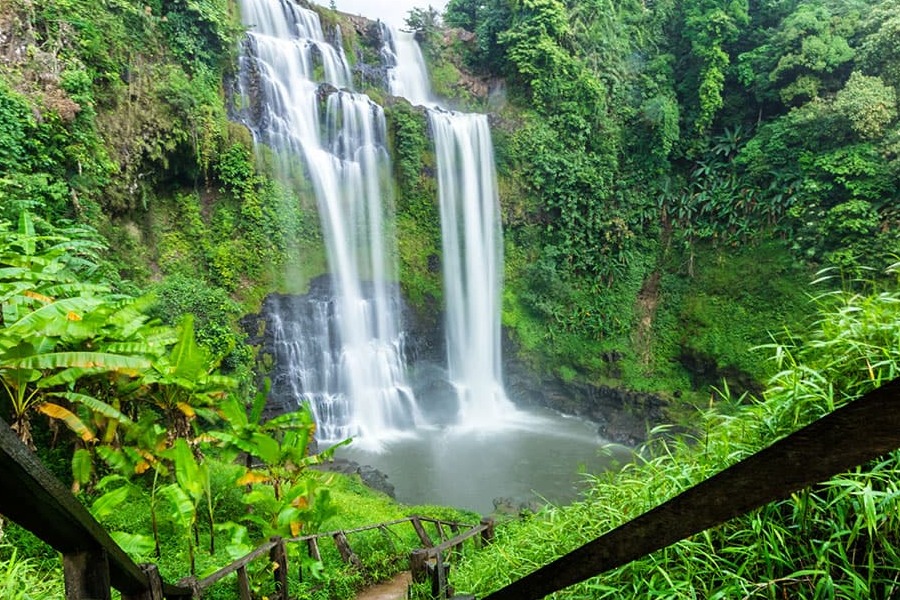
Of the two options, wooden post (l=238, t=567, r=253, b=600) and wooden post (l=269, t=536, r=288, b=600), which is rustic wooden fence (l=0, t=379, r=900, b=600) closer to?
wooden post (l=238, t=567, r=253, b=600)

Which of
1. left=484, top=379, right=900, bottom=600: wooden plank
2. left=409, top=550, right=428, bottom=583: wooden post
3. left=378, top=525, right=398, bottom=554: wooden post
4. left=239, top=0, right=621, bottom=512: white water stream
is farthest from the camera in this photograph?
left=239, top=0, right=621, bottom=512: white water stream

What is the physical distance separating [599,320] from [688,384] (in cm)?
335

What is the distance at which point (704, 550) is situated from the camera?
145 centimetres

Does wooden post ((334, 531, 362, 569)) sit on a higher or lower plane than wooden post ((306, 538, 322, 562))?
lower

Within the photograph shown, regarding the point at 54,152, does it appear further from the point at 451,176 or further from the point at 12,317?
the point at 451,176

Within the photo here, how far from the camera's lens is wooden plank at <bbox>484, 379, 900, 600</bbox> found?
48cm

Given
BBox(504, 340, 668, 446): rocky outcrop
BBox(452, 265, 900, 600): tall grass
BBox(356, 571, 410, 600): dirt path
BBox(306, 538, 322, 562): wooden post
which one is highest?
BBox(452, 265, 900, 600): tall grass

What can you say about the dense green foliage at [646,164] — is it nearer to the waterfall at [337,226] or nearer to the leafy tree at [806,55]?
the leafy tree at [806,55]

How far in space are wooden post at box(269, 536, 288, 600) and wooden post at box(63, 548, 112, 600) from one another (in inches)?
121

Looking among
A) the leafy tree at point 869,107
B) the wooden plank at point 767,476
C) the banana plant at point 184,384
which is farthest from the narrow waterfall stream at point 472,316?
the wooden plank at point 767,476

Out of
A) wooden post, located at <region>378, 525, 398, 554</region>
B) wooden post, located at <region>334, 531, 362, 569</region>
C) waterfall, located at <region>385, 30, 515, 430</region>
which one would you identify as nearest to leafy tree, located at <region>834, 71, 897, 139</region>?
waterfall, located at <region>385, 30, 515, 430</region>

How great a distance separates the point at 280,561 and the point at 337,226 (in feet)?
36.5

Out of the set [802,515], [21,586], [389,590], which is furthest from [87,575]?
[389,590]

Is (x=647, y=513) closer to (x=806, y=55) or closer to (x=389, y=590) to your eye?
(x=389, y=590)
